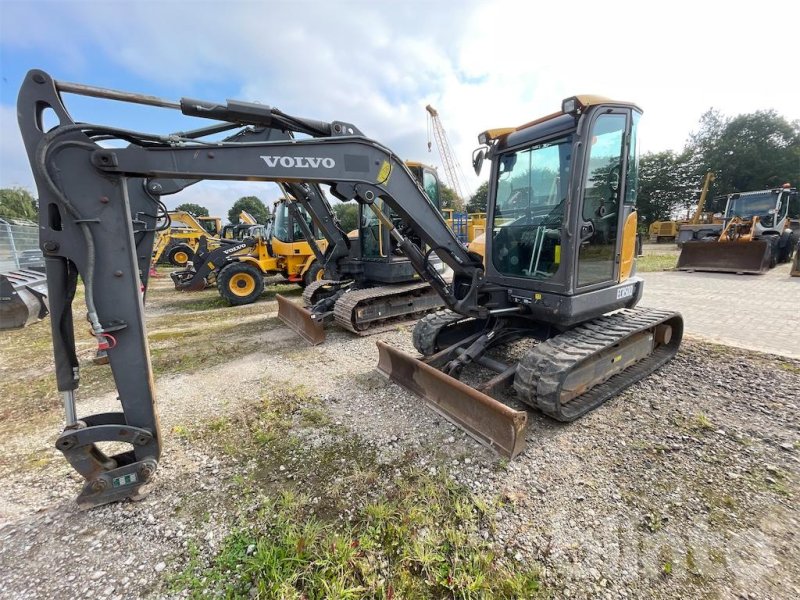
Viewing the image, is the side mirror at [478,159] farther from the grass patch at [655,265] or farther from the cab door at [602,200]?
the grass patch at [655,265]

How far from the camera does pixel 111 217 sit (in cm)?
221

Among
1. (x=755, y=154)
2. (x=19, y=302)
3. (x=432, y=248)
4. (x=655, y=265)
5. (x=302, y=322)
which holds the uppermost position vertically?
(x=755, y=154)

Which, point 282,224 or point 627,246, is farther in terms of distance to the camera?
point 282,224

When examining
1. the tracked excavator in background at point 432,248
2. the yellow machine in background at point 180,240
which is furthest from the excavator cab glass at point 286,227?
the yellow machine in background at point 180,240

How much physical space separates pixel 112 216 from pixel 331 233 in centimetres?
499

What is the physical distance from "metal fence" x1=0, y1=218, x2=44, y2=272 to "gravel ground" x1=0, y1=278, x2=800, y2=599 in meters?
9.77

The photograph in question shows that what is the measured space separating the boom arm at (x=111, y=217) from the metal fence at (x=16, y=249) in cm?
1011

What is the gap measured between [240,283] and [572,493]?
29.1 ft

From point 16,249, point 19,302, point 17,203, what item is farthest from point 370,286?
point 17,203

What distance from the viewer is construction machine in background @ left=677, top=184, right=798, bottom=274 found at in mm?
10555

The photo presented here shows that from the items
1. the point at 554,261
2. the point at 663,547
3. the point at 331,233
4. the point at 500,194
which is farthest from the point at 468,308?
the point at 331,233

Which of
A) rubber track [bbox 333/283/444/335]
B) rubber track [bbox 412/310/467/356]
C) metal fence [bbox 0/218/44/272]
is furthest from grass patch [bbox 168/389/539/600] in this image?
metal fence [bbox 0/218/44/272]

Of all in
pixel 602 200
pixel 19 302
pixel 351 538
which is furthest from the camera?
pixel 19 302

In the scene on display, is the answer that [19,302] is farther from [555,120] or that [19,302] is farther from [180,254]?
[180,254]
